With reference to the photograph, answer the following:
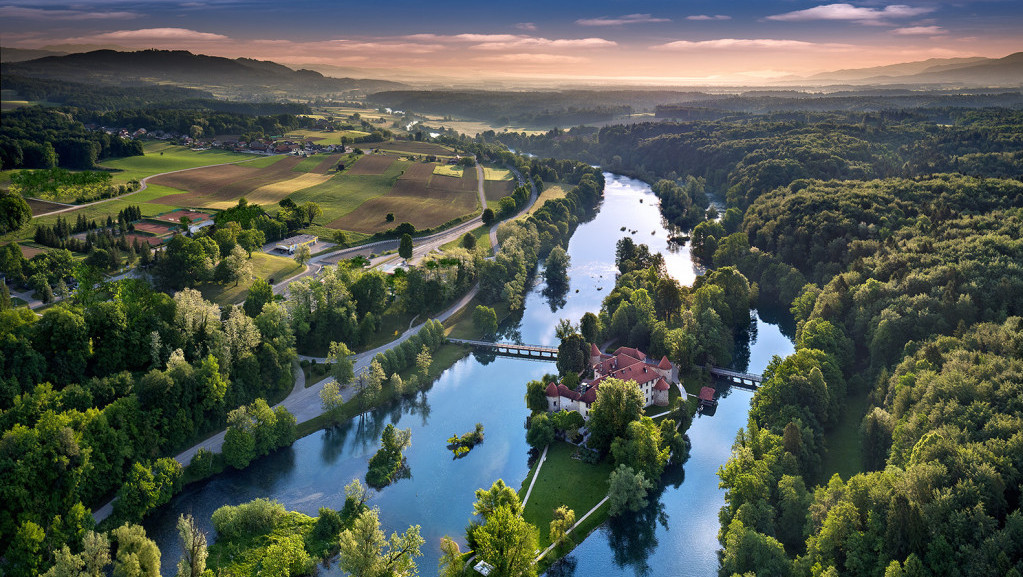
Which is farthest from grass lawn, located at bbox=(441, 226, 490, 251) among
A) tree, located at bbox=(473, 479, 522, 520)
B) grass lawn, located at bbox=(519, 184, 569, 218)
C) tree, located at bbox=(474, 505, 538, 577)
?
tree, located at bbox=(474, 505, 538, 577)

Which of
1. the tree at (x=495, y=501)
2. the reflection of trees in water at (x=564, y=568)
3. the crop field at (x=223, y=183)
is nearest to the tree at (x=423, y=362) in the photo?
the tree at (x=495, y=501)

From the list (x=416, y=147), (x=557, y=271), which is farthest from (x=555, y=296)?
(x=416, y=147)

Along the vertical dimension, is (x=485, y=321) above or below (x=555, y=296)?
above

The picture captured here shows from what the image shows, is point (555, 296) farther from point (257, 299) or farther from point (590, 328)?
point (257, 299)

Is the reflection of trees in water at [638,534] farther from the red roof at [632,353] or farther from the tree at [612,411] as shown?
the red roof at [632,353]

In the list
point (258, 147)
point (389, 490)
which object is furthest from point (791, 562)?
point (258, 147)

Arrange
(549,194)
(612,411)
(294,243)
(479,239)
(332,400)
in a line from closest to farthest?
(612,411) → (332,400) → (294,243) → (479,239) → (549,194)
